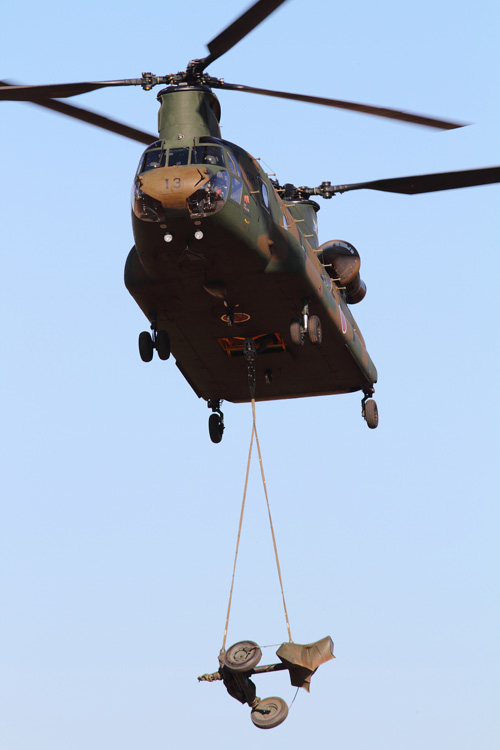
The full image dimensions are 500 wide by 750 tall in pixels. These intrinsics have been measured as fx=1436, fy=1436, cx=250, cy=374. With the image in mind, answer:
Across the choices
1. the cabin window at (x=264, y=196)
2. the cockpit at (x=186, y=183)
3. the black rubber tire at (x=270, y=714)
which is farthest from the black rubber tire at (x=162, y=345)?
the black rubber tire at (x=270, y=714)

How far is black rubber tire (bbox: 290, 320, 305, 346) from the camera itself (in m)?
28.5

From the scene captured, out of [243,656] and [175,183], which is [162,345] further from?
[243,656]

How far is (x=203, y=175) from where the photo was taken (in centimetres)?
2623

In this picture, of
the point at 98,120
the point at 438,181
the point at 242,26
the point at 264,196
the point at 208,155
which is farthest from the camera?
the point at 98,120

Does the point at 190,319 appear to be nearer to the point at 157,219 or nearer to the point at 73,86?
the point at 157,219

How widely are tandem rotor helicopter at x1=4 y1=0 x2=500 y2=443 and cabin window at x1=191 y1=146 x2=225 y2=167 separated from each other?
0.02 metres

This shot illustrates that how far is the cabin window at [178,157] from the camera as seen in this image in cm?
2661

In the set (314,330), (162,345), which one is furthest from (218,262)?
(162,345)

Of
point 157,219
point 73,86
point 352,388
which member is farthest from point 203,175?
point 352,388

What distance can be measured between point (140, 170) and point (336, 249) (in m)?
6.84

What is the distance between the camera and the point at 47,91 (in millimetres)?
26359

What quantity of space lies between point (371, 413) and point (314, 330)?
5.36m

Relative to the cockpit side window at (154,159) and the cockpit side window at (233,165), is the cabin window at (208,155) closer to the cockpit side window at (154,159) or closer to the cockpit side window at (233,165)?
the cockpit side window at (233,165)

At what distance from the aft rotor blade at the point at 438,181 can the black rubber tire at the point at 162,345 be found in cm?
527
